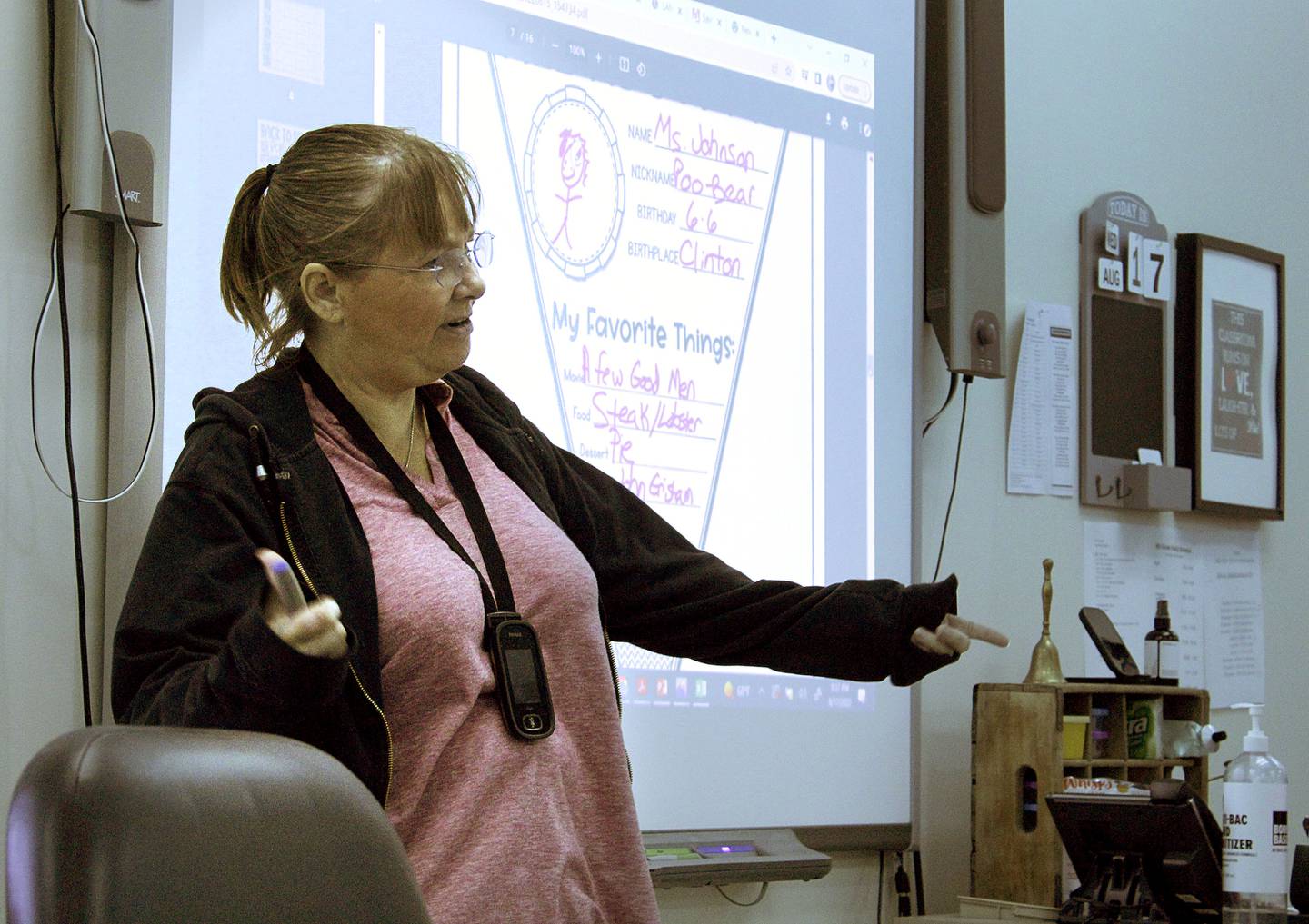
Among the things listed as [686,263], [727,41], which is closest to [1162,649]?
[686,263]

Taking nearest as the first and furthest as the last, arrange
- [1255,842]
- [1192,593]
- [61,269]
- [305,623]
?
1. [305,623]
2. [61,269]
3. [1255,842]
4. [1192,593]

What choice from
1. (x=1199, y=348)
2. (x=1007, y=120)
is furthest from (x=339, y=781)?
(x=1199, y=348)

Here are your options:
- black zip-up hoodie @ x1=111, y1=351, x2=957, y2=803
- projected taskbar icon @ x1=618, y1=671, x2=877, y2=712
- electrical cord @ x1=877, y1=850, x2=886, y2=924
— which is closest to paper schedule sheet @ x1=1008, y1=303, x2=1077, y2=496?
projected taskbar icon @ x1=618, y1=671, x2=877, y2=712

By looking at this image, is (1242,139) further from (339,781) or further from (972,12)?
(339,781)

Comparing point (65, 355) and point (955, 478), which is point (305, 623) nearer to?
point (65, 355)

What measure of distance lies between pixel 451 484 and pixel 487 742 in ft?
0.90

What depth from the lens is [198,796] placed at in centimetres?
71

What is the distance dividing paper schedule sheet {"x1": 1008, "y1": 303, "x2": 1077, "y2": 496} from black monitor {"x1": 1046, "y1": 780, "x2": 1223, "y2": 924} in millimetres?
780

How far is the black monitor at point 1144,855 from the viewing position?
2.10 m

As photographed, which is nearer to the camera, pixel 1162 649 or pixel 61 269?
pixel 61 269

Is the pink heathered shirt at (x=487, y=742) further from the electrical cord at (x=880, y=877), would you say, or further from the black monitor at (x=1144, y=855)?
the electrical cord at (x=880, y=877)

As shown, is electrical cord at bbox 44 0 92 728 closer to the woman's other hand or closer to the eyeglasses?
the eyeglasses

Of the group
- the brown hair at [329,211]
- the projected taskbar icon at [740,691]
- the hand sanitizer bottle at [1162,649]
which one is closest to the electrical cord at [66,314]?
the brown hair at [329,211]

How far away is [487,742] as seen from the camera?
1.28m
